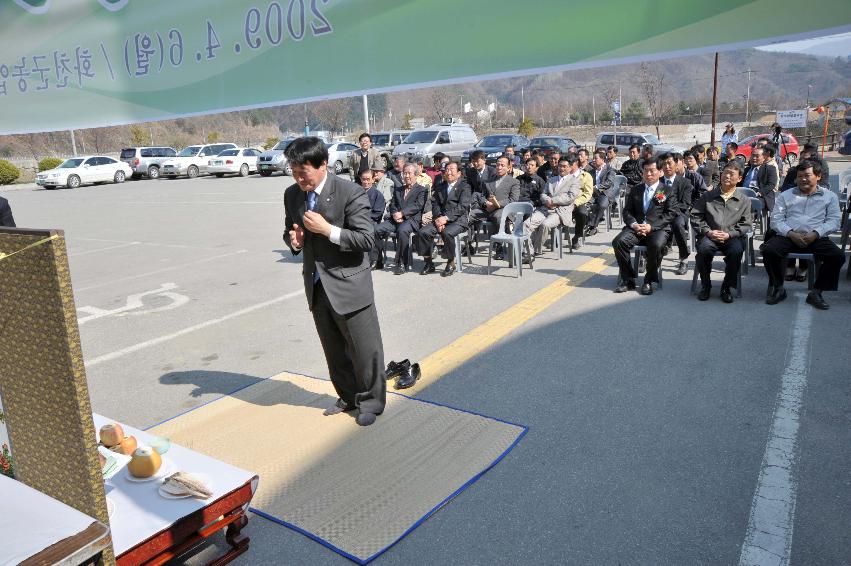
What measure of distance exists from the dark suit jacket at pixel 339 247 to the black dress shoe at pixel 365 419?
2.57ft

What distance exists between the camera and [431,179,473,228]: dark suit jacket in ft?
29.5

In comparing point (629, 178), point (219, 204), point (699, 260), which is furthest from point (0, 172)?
point (699, 260)

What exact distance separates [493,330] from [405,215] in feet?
11.7

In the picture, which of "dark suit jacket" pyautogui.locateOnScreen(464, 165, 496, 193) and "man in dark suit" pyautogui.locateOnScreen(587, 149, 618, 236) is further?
"man in dark suit" pyautogui.locateOnScreen(587, 149, 618, 236)

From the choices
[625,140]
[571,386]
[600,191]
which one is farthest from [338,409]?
[625,140]

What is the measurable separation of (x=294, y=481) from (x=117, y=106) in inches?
86.8

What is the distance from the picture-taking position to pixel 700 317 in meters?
6.27

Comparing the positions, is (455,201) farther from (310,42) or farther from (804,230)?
(310,42)

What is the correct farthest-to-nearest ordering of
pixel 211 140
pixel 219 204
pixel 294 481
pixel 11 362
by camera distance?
pixel 211 140 < pixel 219 204 < pixel 294 481 < pixel 11 362

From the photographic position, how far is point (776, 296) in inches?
261

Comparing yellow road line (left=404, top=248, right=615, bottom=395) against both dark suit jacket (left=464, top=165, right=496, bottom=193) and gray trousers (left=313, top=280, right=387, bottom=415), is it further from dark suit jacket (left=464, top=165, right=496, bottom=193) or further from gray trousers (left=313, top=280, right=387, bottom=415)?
dark suit jacket (left=464, top=165, right=496, bottom=193)

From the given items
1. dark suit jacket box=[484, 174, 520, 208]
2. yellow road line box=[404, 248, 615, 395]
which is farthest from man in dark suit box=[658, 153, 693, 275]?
dark suit jacket box=[484, 174, 520, 208]

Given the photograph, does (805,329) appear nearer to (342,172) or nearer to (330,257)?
(330,257)

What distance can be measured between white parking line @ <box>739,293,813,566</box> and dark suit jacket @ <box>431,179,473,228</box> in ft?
16.4
